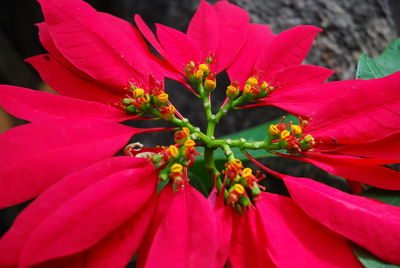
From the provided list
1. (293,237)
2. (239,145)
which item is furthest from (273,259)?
(239,145)

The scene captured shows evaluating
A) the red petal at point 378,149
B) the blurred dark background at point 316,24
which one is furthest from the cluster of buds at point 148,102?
the blurred dark background at point 316,24

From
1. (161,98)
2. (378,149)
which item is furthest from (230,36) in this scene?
(378,149)

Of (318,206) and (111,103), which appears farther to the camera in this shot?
(111,103)

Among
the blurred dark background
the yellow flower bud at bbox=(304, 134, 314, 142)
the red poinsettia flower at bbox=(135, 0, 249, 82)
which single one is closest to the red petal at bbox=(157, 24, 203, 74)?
the red poinsettia flower at bbox=(135, 0, 249, 82)

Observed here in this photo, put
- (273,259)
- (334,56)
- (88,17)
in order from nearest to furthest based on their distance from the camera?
(273,259), (88,17), (334,56)

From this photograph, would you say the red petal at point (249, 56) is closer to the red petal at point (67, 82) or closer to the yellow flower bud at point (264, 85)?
the yellow flower bud at point (264, 85)

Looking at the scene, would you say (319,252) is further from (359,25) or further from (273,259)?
(359,25)
